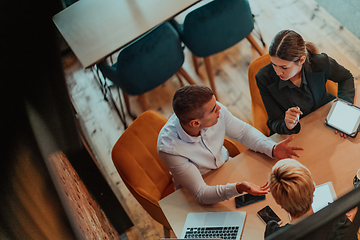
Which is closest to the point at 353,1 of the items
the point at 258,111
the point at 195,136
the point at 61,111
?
the point at 258,111

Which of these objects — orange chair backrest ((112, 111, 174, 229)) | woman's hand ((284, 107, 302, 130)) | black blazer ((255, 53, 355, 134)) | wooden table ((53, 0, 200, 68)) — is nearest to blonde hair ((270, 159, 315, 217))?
woman's hand ((284, 107, 302, 130))

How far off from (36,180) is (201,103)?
4.36 feet

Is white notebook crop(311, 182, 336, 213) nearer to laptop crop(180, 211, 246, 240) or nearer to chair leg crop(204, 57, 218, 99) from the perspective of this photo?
laptop crop(180, 211, 246, 240)

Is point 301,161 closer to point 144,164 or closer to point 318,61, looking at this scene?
point 318,61

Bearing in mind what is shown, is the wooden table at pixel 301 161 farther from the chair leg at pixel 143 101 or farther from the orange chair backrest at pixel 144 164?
the chair leg at pixel 143 101

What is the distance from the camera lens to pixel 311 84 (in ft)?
6.17

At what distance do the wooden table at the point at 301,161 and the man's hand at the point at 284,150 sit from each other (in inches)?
1.9

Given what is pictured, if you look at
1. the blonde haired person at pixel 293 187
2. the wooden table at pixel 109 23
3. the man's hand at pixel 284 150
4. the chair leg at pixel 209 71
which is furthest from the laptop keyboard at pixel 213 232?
the chair leg at pixel 209 71

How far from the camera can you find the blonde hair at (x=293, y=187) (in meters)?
1.23

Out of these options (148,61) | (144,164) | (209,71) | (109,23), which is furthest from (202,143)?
(109,23)

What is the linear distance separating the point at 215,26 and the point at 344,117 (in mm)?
1373

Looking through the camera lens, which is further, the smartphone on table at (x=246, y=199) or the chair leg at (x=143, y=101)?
the chair leg at (x=143, y=101)

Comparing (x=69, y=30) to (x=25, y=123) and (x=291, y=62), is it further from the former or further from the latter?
(x=25, y=123)

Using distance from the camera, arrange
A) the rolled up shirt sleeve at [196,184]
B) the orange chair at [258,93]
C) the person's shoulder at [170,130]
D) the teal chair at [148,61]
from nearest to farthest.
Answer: the rolled up shirt sleeve at [196,184], the person's shoulder at [170,130], the orange chair at [258,93], the teal chair at [148,61]
